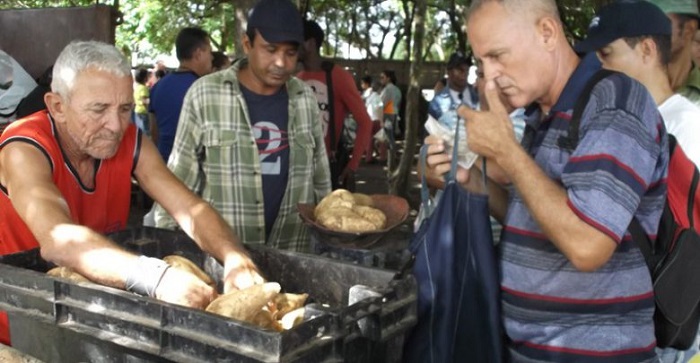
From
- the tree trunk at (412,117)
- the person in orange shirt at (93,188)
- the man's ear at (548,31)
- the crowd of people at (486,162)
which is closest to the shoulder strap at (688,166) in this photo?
the crowd of people at (486,162)

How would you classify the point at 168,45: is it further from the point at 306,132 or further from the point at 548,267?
the point at 548,267

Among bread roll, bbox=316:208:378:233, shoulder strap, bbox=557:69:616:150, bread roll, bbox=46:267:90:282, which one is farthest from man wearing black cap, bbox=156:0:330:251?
shoulder strap, bbox=557:69:616:150

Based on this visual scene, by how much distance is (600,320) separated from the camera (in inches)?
71.1

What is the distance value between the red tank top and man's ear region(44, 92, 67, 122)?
4 centimetres

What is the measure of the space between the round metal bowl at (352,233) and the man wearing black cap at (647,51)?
3.39 ft

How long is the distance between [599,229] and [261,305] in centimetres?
86

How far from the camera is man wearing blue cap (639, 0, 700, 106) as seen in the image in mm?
3061

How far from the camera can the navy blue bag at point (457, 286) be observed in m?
1.89

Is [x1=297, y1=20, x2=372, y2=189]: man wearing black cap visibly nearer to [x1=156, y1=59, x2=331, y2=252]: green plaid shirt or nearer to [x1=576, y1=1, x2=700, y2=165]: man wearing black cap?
[x1=156, y1=59, x2=331, y2=252]: green plaid shirt

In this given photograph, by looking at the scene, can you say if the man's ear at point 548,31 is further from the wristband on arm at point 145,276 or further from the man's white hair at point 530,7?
the wristband on arm at point 145,276

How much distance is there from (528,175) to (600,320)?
1.43 ft

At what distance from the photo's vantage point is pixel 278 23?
128 inches

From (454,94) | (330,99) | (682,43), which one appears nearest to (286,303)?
(682,43)

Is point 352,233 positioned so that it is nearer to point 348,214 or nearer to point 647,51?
point 348,214
